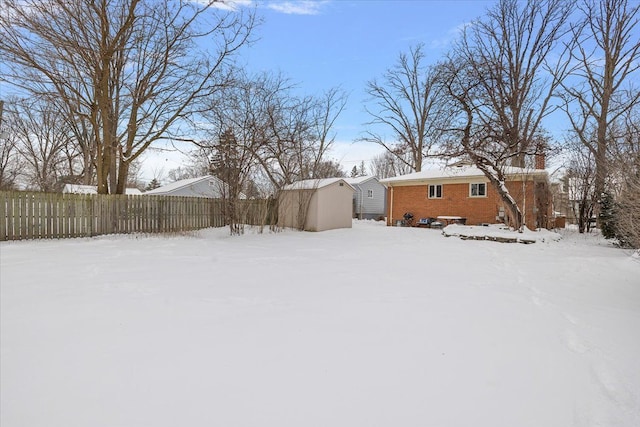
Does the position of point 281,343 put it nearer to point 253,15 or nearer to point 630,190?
point 630,190

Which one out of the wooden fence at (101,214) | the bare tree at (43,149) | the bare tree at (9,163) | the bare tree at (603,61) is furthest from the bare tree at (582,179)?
the bare tree at (9,163)

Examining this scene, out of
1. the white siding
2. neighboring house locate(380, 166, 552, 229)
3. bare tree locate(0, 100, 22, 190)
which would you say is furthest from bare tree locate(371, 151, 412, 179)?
bare tree locate(0, 100, 22, 190)

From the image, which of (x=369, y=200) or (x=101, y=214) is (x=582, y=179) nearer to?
(x=369, y=200)

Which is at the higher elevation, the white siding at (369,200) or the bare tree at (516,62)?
the bare tree at (516,62)

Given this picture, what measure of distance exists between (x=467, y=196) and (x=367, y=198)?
45.0 ft

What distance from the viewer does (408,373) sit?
2494mm

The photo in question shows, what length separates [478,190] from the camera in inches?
683

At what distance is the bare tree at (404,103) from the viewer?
85.9ft

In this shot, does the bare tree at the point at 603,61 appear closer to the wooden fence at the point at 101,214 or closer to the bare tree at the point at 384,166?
the wooden fence at the point at 101,214

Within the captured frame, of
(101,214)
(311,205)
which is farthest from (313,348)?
(311,205)

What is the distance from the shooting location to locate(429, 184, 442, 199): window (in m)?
18.8

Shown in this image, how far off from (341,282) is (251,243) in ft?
18.0

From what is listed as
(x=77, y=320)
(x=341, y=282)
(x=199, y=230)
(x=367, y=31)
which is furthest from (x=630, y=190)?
(x=199, y=230)

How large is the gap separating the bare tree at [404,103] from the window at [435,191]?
22.2ft
